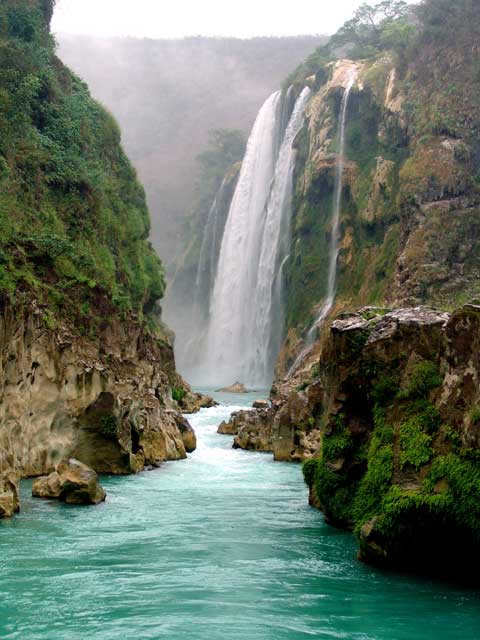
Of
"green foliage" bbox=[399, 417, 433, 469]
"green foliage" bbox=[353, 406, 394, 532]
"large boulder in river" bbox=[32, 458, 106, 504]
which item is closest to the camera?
"green foliage" bbox=[399, 417, 433, 469]

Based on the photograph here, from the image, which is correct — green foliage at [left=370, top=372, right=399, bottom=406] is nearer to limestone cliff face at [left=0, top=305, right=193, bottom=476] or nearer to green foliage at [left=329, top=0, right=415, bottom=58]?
limestone cliff face at [left=0, top=305, right=193, bottom=476]

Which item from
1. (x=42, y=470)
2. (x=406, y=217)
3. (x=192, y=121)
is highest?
(x=192, y=121)

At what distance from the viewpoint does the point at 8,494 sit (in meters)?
11.9

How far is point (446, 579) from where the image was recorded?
8.72m

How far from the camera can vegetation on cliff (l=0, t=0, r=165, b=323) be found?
19781mm

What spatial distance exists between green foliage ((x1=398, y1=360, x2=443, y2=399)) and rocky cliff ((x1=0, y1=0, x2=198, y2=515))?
6463 millimetres

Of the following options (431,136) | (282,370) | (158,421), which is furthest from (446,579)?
(282,370)

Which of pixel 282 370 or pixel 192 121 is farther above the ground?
pixel 192 121

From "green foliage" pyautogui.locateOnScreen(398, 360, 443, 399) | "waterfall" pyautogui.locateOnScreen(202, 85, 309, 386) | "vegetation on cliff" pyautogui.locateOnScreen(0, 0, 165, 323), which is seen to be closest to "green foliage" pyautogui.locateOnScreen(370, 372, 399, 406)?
"green foliage" pyautogui.locateOnScreen(398, 360, 443, 399)

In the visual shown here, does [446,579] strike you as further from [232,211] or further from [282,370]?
[232,211]

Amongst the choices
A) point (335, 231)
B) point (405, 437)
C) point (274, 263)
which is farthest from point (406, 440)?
point (274, 263)

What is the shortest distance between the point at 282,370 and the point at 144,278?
13687 millimetres

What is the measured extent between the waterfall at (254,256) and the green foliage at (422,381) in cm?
4394

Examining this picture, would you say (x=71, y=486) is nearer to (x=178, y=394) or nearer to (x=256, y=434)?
(x=256, y=434)
